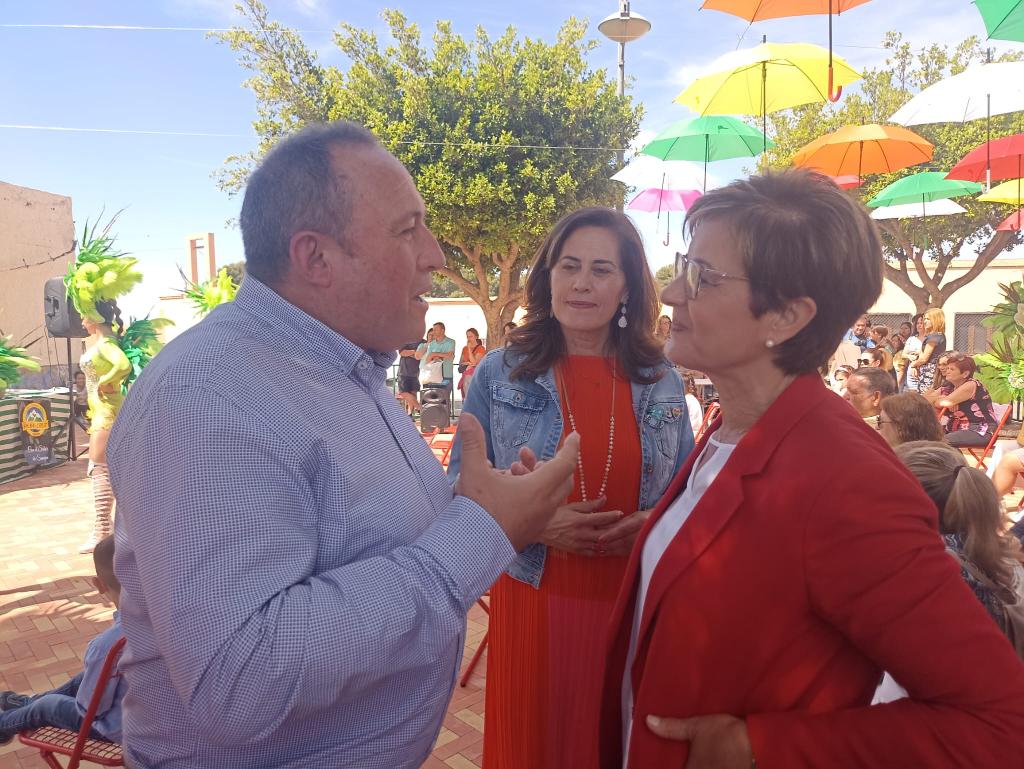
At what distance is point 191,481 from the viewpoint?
1002mm

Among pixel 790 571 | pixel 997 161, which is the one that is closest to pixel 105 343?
pixel 790 571

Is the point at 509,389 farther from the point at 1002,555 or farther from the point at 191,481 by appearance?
the point at 1002,555

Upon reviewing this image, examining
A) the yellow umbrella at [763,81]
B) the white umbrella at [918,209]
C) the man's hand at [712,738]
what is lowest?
the man's hand at [712,738]

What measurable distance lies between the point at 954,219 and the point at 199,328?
25.7 m

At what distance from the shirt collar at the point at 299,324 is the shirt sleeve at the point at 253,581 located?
1.01 feet

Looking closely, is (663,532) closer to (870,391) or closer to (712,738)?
(712,738)

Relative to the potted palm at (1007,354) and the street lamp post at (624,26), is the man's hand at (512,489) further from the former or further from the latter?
the street lamp post at (624,26)

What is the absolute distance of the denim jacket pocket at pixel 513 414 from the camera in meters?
2.33

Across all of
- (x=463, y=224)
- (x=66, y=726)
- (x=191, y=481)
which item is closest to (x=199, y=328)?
(x=191, y=481)

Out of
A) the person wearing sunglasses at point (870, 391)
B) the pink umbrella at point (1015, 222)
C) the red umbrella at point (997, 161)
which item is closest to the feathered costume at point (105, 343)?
the person wearing sunglasses at point (870, 391)

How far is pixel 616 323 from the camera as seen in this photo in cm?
251

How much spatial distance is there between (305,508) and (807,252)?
3.62 ft

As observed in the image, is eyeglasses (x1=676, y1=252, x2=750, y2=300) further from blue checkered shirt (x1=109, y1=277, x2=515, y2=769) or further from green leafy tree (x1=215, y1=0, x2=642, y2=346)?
green leafy tree (x1=215, y1=0, x2=642, y2=346)

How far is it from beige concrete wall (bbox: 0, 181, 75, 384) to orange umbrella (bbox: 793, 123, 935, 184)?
18.7 meters
